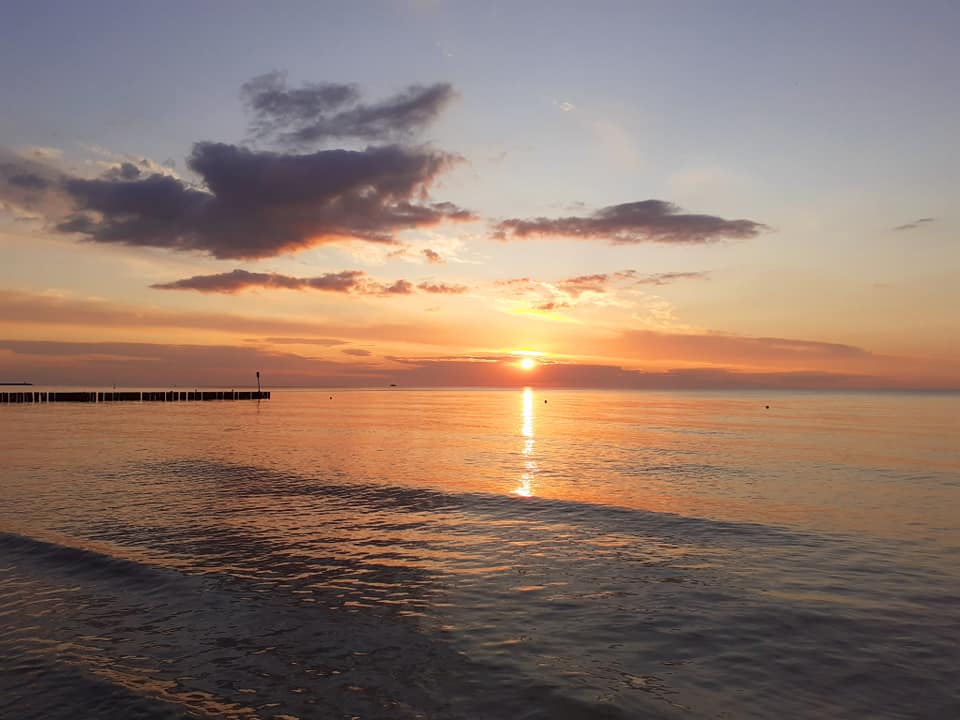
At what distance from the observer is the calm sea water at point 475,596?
9648 mm

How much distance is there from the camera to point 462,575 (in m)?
15.9

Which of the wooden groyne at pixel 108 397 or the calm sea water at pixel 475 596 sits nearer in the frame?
→ the calm sea water at pixel 475 596

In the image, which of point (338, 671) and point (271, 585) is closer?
point (338, 671)

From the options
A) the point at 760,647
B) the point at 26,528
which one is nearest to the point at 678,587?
the point at 760,647

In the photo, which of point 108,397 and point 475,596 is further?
point 108,397

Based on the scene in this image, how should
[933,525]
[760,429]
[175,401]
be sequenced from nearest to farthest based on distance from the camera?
[933,525]
[760,429]
[175,401]

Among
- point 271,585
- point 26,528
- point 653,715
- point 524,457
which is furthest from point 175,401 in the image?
point 653,715

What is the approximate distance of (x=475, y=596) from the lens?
14258 millimetres

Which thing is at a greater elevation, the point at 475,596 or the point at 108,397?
the point at 475,596

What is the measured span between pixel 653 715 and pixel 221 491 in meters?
24.2

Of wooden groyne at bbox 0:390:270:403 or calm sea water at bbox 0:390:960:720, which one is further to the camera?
wooden groyne at bbox 0:390:270:403

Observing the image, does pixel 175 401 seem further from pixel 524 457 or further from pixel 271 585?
pixel 271 585

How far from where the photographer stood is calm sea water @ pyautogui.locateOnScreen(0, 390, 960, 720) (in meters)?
9.65

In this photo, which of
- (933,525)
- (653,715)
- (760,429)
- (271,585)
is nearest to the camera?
(653,715)
